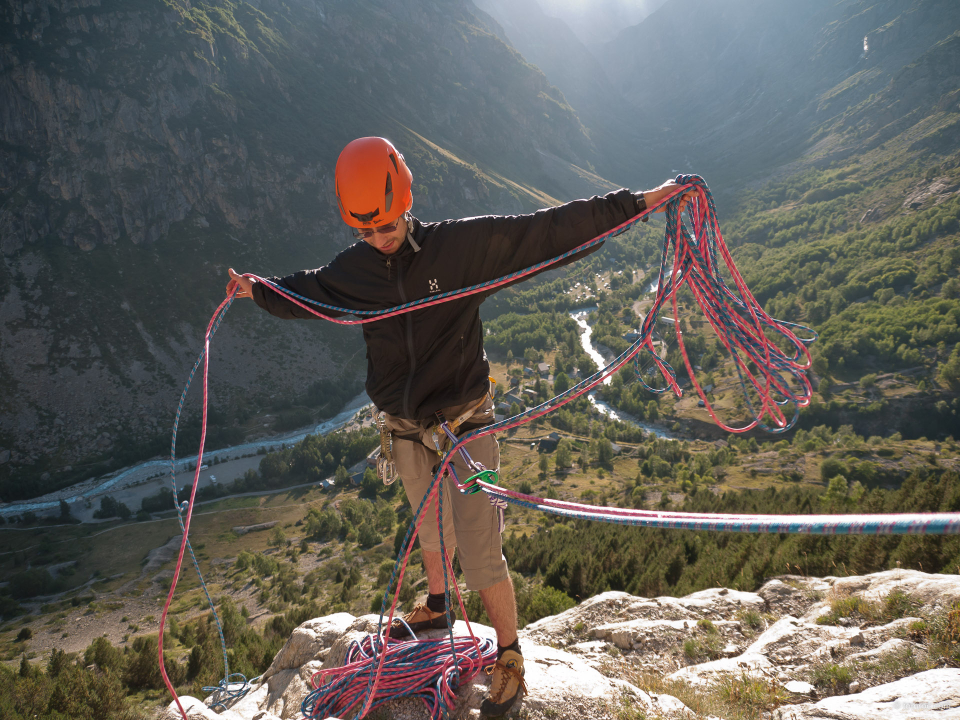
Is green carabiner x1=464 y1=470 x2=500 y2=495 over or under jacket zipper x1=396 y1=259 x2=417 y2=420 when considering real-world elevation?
under

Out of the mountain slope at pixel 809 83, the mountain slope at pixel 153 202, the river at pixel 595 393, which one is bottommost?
the river at pixel 595 393

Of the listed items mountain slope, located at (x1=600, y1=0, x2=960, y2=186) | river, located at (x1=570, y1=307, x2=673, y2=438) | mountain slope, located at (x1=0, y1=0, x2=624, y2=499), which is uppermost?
mountain slope, located at (x1=600, y1=0, x2=960, y2=186)

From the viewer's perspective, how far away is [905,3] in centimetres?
15575

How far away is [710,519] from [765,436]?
67.9 meters

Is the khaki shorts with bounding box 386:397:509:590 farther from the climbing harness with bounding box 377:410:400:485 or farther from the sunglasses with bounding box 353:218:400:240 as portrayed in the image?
the sunglasses with bounding box 353:218:400:240

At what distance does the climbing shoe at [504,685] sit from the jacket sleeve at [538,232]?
6.91ft

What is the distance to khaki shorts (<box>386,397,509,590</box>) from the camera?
2.73m

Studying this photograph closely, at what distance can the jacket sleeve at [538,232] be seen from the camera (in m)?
2.46

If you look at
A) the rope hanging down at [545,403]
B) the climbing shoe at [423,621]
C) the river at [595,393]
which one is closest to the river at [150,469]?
the river at [595,393]

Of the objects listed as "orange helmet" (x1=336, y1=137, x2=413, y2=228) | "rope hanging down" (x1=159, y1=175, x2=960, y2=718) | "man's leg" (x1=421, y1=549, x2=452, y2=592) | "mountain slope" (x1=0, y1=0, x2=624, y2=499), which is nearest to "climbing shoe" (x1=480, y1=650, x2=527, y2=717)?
"rope hanging down" (x1=159, y1=175, x2=960, y2=718)

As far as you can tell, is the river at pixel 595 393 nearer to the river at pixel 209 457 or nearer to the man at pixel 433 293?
the river at pixel 209 457

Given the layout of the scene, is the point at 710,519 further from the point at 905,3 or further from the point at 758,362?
the point at 905,3

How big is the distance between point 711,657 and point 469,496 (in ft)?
7.26

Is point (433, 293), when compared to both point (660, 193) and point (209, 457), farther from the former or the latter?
point (209, 457)
